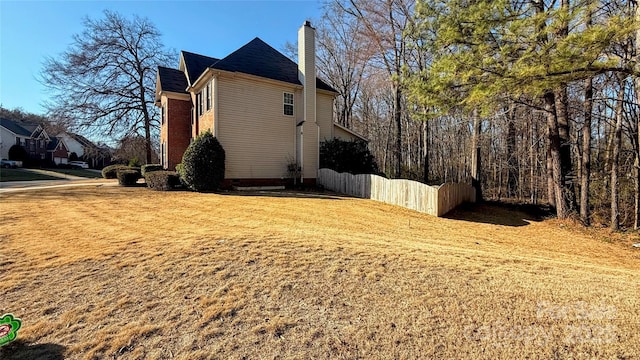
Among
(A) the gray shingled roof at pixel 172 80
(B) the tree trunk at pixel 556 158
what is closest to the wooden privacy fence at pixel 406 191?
(B) the tree trunk at pixel 556 158

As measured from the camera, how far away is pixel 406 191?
10.6 meters

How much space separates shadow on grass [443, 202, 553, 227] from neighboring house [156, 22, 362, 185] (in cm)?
758

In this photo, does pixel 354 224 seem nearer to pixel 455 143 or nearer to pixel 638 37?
pixel 638 37

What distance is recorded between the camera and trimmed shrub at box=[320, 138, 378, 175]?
1523 cm

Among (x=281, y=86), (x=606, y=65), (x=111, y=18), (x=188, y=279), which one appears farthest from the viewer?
(x=111, y=18)

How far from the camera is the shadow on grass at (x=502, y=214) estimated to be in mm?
10148

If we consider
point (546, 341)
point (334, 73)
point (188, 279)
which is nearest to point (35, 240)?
point (188, 279)

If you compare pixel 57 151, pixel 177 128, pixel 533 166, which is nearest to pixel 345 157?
pixel 533 166

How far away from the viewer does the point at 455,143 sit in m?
22.8

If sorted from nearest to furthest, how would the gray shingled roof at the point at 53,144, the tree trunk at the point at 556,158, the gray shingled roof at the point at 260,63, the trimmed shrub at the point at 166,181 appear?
the tree trunk at the point at 556,158
the trimmed shrub at the point at 166,181
the gray shingled roof at the point at 260,63
the gray shingled roof at the point at 53,144

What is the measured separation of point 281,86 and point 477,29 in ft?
32.4

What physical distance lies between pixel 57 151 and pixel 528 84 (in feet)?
203

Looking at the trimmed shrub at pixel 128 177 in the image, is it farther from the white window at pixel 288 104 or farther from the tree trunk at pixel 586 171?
the tree trunk at pixel 586 171

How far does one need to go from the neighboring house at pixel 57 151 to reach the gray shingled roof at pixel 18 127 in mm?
2965
